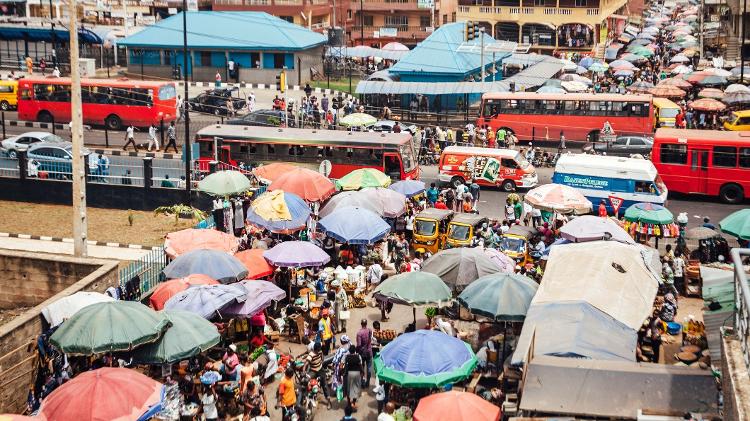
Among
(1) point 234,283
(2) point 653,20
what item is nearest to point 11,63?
(1) point 234,283

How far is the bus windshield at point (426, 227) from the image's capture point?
24.8 m

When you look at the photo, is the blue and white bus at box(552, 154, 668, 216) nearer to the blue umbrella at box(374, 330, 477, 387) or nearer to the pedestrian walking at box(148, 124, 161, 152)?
the blue umbrella at box(374, 330, 477, 387)

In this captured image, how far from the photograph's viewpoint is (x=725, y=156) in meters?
31.5

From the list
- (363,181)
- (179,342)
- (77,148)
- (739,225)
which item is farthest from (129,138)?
(739,225)

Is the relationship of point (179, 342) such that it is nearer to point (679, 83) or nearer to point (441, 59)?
point (441, 59)

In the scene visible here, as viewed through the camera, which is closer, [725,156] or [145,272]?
[145,272]

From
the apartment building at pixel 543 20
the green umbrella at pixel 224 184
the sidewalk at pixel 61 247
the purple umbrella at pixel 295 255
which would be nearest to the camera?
the purple umbrella at pixel 295 255

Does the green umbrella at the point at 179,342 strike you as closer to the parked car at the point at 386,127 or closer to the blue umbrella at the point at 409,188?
the blue umbrella at the point at 409,188

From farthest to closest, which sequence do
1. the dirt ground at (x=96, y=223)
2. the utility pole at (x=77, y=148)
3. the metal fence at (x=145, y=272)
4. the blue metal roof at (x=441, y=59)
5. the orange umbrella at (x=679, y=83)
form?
the blue metal roof at (x=441, y=59), the orange umbrella at (x=679, y=83), the dirt ground at (x=96, y=223), the utility pole at (x=77, y=148), the metal fence at (x=145, y=272)

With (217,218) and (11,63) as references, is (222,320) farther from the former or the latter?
(11,63)

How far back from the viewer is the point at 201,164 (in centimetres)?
3406

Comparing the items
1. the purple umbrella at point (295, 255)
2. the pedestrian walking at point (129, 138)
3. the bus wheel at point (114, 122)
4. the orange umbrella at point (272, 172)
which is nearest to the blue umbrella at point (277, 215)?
the purple umbrella at point (295, 255)

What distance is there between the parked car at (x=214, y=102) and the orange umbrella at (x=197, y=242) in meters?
24.3

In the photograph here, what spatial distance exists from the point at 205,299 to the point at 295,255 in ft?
11.7
